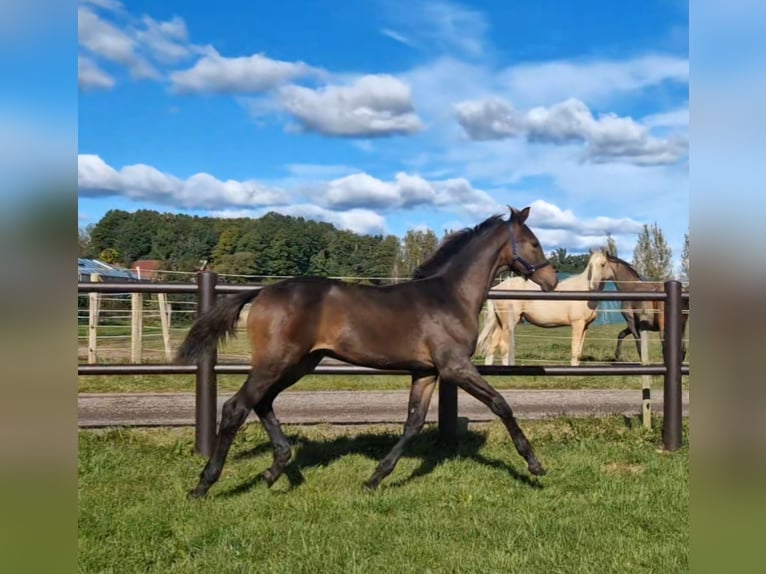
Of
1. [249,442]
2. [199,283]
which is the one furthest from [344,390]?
[199,283]

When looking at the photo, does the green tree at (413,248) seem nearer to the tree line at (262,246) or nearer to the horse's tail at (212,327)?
the tree line at (262,246)

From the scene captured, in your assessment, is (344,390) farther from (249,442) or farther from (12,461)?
(12,461)

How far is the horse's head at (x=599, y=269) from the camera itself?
1355 centimetres

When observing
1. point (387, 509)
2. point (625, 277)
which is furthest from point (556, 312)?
point (387, 509)

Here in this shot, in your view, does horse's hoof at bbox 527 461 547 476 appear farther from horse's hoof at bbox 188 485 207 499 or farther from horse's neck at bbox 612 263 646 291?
horse's neck at bbox 612 263 646 291

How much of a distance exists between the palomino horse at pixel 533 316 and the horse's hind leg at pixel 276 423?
31.5ft

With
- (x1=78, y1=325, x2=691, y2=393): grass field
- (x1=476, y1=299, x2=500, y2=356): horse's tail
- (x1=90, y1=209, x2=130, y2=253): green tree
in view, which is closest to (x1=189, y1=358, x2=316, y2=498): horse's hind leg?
(x1=78, y1=325, x2=691, y2=393): grass field

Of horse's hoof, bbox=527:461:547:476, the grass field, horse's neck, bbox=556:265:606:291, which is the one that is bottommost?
the grass field

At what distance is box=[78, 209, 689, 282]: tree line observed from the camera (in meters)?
27.5

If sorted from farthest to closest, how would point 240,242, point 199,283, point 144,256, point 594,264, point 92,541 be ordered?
point 144,256 → point 240,242 → point 594,264 → point 199,283 → point 92,541

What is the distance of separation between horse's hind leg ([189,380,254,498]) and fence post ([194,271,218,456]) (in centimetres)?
116

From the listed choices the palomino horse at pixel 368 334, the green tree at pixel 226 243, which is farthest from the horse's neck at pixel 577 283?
the green tree at pixel 226 243

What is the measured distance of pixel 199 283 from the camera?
244 inches

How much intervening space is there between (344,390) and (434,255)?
20.9ft
